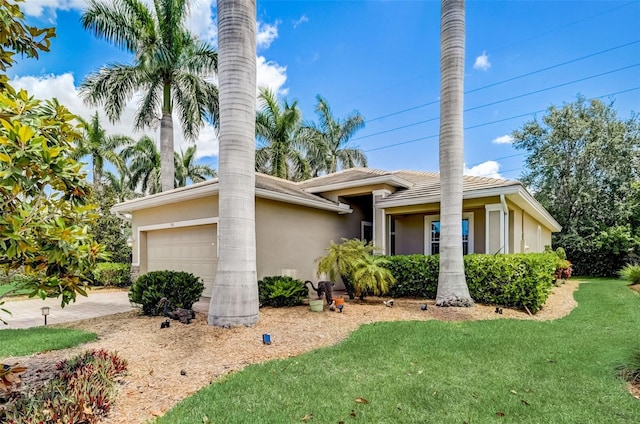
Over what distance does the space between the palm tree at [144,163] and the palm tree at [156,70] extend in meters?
11.8

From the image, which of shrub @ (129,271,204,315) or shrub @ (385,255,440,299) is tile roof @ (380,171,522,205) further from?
shrub @ (129,271,204,315)

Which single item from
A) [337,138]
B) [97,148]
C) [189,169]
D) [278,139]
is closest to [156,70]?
[278,139]

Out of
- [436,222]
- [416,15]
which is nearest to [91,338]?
[436,222]

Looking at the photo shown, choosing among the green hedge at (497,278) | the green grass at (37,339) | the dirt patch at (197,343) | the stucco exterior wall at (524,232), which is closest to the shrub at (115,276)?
the dirt patch at (197,343)

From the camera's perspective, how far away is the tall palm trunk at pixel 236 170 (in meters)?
6.63

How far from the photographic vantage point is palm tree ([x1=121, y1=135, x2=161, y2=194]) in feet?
89.6

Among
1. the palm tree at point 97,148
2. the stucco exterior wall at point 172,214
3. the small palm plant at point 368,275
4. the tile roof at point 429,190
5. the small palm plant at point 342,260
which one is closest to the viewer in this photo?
the small palm plant at point 368,275

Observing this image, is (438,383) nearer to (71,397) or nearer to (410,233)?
(71,397)

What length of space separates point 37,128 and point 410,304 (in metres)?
8.78

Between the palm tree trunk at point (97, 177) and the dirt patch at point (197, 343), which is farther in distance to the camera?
the palm tree trunk at point (97, 177)

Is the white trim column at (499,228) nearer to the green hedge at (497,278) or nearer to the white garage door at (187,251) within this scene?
the green hedge at (497,278)

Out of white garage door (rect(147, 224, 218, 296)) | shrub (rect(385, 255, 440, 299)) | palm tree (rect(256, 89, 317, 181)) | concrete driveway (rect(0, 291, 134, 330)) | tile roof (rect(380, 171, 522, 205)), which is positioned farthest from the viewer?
palm tree (rect(256, 89, 317, 181))

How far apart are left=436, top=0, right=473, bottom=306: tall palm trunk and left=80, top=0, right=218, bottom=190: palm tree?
36.9 feet

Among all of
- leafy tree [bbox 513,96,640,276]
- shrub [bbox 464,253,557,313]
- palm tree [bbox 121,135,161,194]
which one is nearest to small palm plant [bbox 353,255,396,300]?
shrub [bbox 464,253,557,313]
